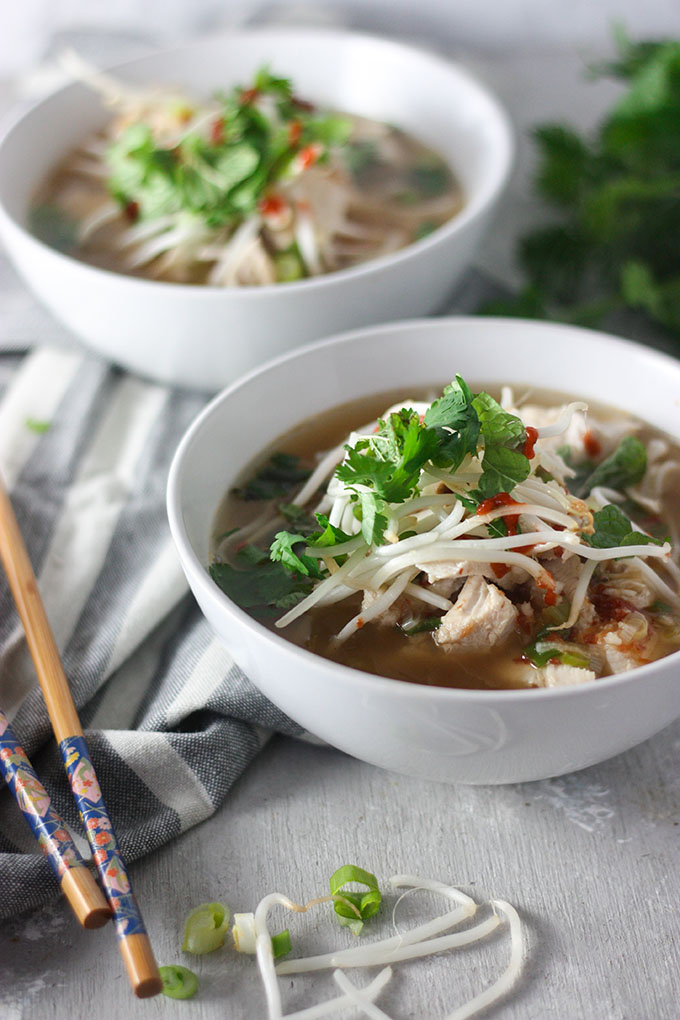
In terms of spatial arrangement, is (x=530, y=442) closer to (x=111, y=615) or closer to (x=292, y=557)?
(x=292, y=557)

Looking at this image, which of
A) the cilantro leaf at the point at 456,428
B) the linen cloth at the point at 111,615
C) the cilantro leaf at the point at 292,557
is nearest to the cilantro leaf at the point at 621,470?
the cilantro leaf at the point at 456,428

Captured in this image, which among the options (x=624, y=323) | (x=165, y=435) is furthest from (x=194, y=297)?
(x=624, y=323)

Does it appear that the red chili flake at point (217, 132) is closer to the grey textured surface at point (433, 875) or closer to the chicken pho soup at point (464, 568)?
the chicken pho soup at point (464, 568)

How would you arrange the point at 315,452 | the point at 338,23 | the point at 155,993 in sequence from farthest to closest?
the point at 338,23
the point at 315,452
the point at 155,993

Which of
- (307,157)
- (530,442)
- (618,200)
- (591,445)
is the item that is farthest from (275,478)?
(618,200)

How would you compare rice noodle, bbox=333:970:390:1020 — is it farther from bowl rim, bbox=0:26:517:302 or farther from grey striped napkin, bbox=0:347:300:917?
bowl rim, bbox=0:26:517:302

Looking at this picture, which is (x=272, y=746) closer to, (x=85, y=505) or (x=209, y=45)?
(x=85, y=505)
